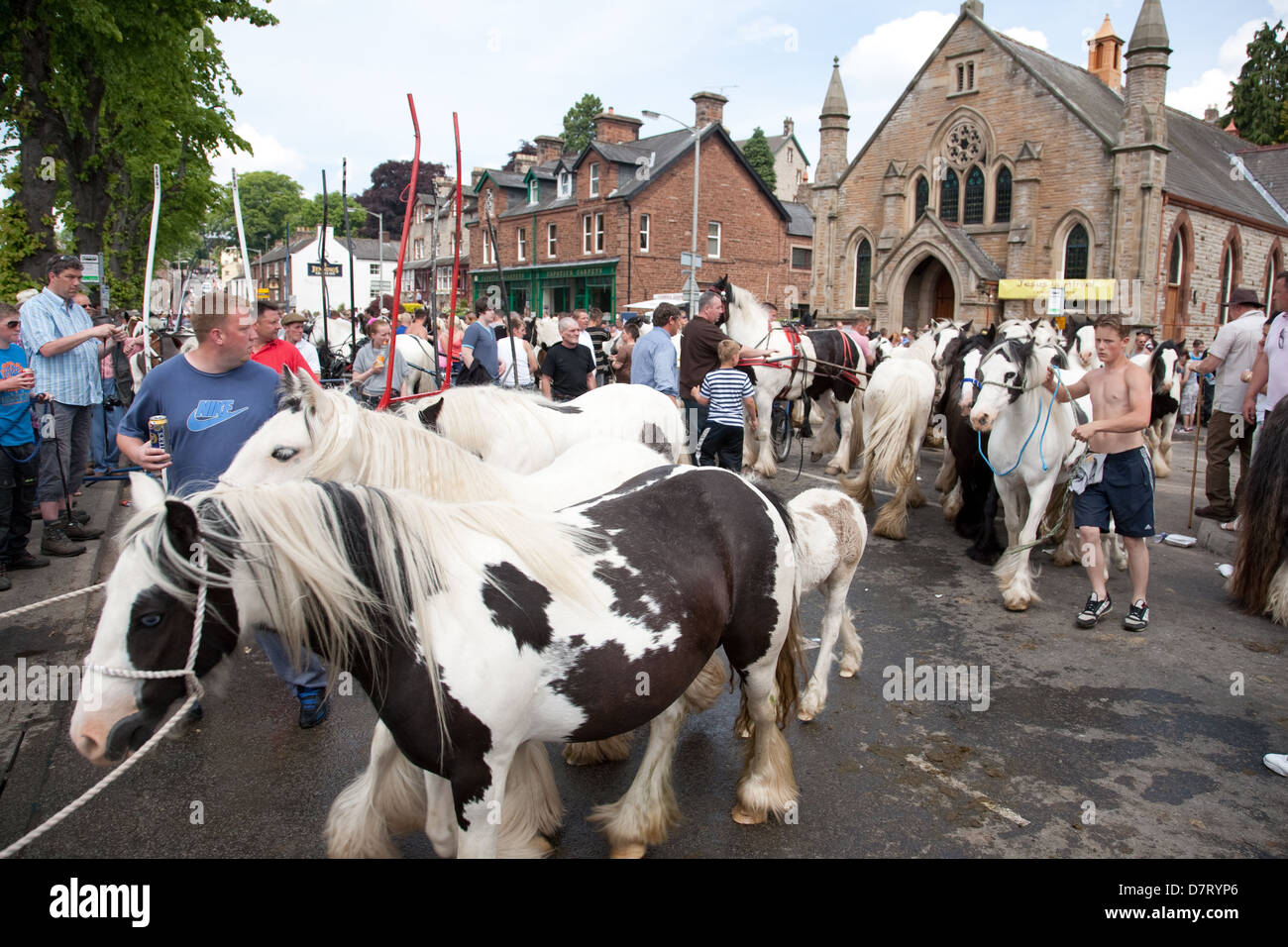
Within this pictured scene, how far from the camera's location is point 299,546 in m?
2.09

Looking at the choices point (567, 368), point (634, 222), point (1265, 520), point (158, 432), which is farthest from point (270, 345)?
point (634, 222)

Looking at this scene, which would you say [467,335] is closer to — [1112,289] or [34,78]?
[34,78]

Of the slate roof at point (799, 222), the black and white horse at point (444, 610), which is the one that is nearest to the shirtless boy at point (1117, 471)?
the black and white horse at point (444, 610)

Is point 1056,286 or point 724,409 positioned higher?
point 1056,286

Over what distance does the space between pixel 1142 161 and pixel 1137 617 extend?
2730cm

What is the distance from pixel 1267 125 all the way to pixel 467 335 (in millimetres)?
57556

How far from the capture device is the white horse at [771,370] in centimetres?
1010

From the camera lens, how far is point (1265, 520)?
18.7 feet

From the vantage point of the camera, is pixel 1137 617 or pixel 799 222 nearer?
pixel 1137 617

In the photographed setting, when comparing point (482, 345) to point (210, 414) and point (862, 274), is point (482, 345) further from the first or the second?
point (862, 274)

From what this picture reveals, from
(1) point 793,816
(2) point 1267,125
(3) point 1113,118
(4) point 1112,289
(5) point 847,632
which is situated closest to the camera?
(1) point 793,816

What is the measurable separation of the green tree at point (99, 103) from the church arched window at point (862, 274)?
25.4 meters

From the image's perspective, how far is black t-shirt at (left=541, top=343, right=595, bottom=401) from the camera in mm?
8742
